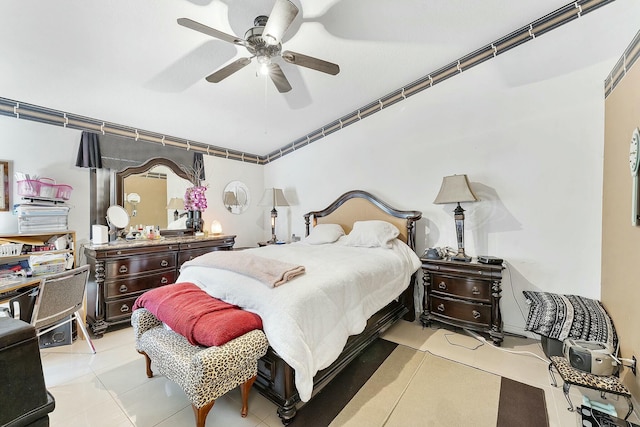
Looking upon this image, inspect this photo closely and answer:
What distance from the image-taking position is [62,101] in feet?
9.45

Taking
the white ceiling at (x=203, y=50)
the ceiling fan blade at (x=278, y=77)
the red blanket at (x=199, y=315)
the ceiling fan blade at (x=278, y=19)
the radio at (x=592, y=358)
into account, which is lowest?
the radio at (x=592, y=358)

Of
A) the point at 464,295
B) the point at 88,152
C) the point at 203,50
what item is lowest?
the point at 464,295

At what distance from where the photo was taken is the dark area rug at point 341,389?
1688 millimetres

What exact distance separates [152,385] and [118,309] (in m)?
1.38

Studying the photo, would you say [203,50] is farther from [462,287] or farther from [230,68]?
[462,287]

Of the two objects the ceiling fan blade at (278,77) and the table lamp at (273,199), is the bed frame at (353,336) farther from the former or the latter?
the ceiling fan blade at (278,77)

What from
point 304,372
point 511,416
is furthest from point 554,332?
point 304,372

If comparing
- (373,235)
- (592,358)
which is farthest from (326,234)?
(592,358)

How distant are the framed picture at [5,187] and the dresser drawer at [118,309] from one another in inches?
55.5

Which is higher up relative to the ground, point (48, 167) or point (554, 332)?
point (48, 167)

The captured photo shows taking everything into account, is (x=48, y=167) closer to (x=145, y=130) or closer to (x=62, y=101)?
(x=62, y=101)

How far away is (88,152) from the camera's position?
3182 millimetres

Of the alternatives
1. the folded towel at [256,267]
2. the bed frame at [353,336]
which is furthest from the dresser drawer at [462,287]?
the folded towel at [256,267]

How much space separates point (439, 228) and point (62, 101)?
4555 mm
